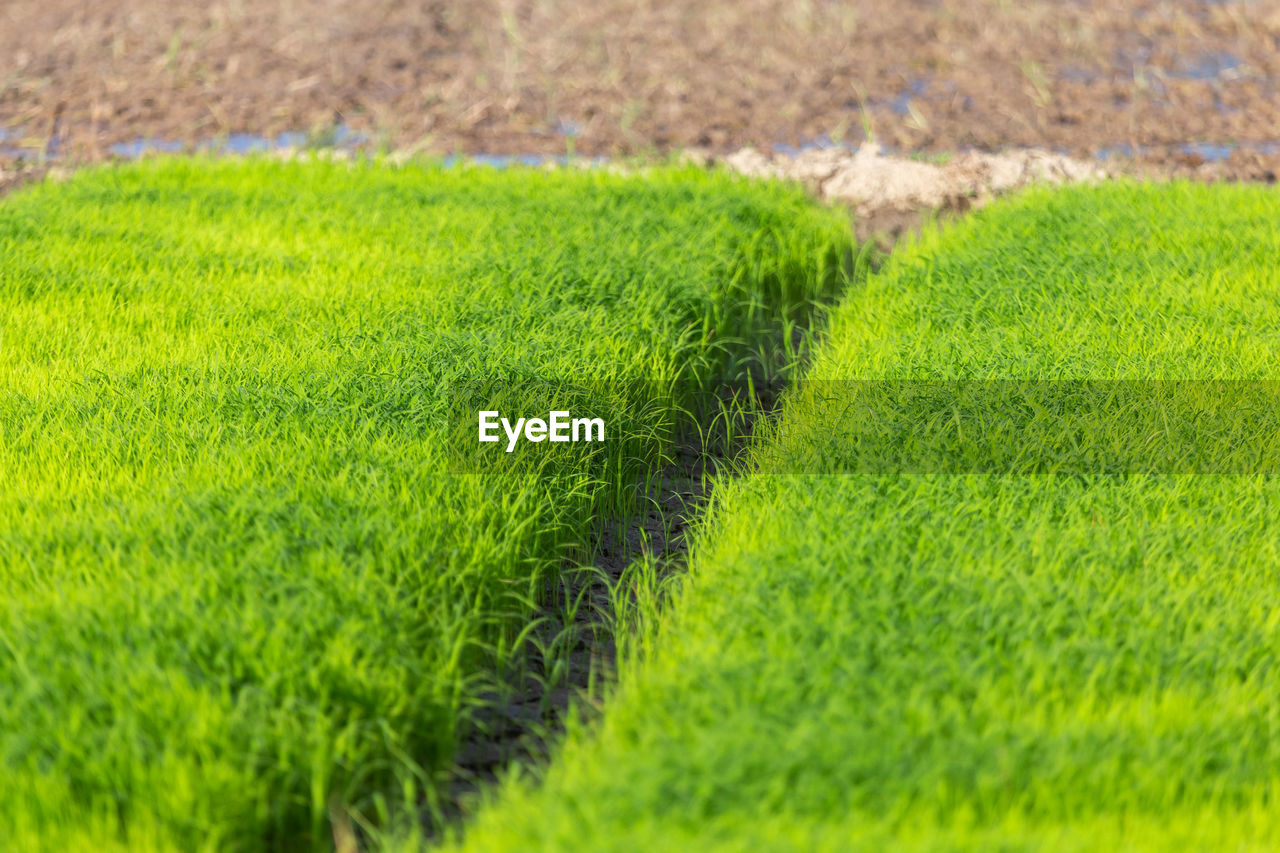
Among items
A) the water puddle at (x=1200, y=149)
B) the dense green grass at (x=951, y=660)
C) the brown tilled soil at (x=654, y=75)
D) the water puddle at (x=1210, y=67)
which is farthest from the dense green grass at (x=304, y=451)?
the water puddle at (x=1210, y=67)

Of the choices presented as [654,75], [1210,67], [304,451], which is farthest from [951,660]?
[1210,67]

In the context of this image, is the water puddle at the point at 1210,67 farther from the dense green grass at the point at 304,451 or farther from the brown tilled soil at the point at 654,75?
the dense green grass at the point at 304,451

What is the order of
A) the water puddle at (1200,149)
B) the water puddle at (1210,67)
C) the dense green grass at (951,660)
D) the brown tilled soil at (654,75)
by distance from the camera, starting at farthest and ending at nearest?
1. the water puddle at (1210,67)
2. the brown tilled soil at (654,75)
3. the water puddle at (1200,149)
4. the dense green grass at (951,660)

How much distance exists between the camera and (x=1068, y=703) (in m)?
2.58

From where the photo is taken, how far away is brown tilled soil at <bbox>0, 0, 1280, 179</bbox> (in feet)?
31.5

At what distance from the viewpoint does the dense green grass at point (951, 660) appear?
226 cm

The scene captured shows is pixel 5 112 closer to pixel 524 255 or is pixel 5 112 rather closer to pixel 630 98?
pixel 630 98

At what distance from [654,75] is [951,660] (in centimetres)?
904

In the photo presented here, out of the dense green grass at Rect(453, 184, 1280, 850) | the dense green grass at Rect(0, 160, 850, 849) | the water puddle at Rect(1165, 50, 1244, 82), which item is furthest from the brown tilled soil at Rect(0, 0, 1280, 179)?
the dense green grass at Rect(453, 184, 1280, 850)

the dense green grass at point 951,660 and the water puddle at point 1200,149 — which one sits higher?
the water puddle at point 1200,149

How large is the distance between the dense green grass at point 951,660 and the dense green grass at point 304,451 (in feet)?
1.47

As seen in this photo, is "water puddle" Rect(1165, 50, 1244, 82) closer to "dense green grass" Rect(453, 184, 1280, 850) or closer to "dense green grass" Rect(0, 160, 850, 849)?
"dense green grass" Rect(0, 160, 850, 849)

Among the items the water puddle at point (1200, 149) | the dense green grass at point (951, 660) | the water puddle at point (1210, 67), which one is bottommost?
the dense green grass at point (951, 660)

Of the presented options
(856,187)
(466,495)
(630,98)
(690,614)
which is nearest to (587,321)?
(466,495)
